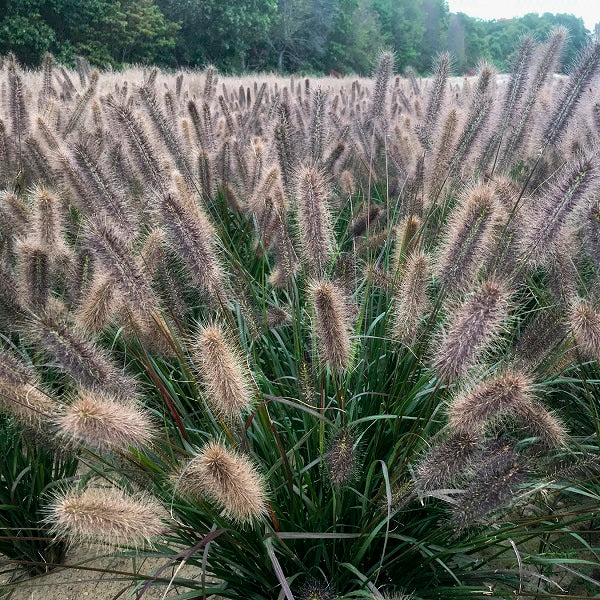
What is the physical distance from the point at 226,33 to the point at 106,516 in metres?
40.0

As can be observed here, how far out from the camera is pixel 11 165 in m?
3.10

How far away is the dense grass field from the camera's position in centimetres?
141

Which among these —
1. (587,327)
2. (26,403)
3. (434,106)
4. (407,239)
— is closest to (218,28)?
(434,106)

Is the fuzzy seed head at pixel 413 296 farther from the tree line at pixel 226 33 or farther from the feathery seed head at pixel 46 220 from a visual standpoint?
the tree line at pixel 226 33

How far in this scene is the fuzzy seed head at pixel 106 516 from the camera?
1.19m

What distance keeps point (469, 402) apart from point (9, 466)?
1.64 m

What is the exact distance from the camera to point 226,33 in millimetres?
37250

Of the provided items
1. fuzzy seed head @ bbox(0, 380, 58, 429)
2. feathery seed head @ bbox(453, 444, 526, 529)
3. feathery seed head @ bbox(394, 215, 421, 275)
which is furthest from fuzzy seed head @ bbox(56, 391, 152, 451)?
feathery seed head @ bbox(394, 215, 421, 275)

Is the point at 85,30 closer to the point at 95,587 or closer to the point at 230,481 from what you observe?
the point at 95,587

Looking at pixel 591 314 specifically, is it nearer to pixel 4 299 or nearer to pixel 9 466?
pixel 4 299

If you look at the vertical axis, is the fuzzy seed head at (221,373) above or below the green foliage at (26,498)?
above

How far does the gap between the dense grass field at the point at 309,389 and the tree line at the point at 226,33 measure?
11926 mm

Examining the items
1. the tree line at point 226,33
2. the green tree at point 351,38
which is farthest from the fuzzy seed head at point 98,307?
the green tree at point 351,38

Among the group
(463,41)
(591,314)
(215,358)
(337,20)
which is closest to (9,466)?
(215,358)
